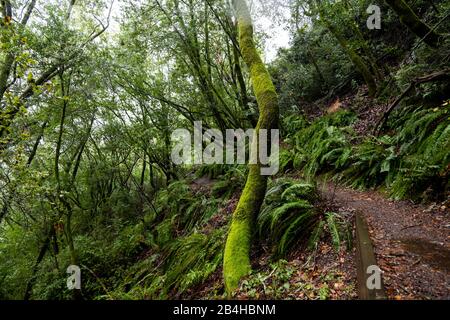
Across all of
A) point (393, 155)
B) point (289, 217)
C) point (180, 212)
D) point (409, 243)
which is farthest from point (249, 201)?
point (180, 212)

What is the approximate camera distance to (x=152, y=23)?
997 centimetres

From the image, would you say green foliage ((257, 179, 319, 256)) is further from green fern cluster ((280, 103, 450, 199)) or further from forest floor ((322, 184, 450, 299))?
green fern cluster ((280, 103, 450, 199))

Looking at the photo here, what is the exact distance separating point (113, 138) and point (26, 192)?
206 inches

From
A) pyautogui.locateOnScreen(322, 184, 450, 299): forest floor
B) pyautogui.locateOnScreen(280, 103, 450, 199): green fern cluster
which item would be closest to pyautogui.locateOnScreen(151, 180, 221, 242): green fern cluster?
pyautogui.locateOnScreen(280, 103, 450, 199): green fern cluster

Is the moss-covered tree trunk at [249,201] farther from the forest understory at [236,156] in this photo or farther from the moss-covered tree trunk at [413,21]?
the moss-covered tree trunk at [413,21]

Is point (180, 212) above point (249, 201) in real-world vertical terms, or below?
below

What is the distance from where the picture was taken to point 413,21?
6.93 meters

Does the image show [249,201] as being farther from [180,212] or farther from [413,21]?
[413,21]

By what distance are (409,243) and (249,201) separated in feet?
7.88

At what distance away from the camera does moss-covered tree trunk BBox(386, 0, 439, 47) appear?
6.81 meters

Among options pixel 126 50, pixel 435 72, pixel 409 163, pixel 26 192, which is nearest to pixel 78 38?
pixel 126 50

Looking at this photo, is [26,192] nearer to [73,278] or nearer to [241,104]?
[73,278]

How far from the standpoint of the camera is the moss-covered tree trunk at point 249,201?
4045mm

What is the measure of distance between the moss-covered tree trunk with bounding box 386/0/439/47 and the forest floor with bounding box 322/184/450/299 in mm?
4629
